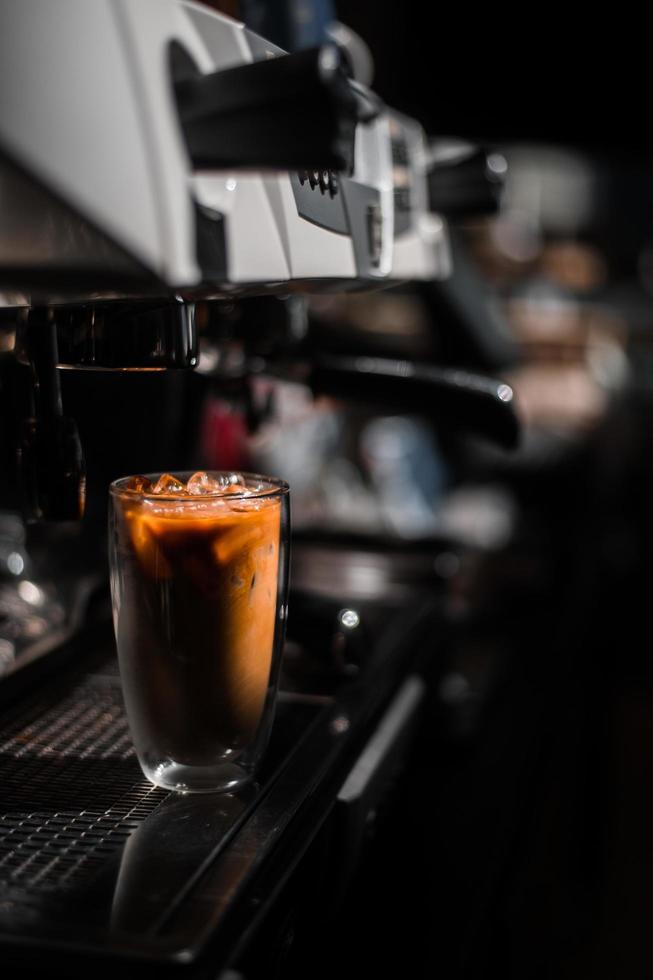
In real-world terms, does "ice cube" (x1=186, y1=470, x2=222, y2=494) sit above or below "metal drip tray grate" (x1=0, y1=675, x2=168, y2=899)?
above

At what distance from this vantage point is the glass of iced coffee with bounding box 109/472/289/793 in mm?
611

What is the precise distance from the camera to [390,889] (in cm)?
89

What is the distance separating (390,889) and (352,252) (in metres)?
0.55

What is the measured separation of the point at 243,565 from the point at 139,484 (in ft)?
0.34

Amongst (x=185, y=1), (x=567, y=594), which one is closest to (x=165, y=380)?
(x=185, y=1)

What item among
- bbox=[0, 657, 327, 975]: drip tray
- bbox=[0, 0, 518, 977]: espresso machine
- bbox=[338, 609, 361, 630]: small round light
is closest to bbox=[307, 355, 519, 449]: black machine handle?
bbox=[0, 0, 518, 977]: espresso machine

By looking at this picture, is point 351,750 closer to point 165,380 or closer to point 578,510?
point 165,380

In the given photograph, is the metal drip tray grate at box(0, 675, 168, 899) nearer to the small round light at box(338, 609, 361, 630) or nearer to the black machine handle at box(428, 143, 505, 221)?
the small round light at box(338, 609, 361, 630)

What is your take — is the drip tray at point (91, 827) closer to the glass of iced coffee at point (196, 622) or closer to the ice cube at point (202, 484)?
the glass of iced coffee at point (196, 622)

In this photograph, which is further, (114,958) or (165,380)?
(165,380)

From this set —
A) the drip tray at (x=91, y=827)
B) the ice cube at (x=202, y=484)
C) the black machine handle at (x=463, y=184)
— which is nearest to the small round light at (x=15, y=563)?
the drip tray at (x=91, y=827)

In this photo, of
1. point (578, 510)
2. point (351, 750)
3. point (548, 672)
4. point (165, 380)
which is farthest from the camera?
point (578, 510)

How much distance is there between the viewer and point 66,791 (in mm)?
634

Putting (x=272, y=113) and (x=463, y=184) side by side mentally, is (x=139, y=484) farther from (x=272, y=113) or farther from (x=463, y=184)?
(x=463, y=184)
